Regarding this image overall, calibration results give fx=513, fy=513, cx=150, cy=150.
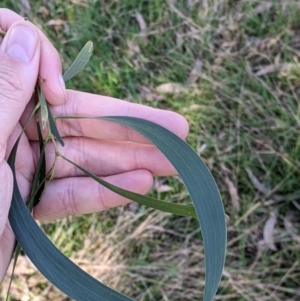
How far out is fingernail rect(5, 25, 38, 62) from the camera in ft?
3.45

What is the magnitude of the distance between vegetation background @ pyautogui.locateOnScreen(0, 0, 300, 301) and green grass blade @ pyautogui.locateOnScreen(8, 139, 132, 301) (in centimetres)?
62

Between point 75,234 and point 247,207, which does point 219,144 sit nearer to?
point 247,207

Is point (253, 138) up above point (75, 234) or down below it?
above

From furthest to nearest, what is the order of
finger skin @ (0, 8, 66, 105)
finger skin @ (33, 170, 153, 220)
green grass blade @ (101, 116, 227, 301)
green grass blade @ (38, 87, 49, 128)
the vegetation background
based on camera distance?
1. the vegetation background
2. finger skin @ (33, 170, 153, 220)
3. finger skin @ (0, 8, 66, 105)
4. green grass blade @ (38, 87, 49, 128)
5. green grass blade @ (101, 116, 227, 301)

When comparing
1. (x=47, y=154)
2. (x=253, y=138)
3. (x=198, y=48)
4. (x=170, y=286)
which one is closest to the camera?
(x=47, y=154)

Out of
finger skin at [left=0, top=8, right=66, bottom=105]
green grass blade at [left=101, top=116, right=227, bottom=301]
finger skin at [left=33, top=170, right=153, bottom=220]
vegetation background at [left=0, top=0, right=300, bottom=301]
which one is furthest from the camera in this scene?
vegetation background at [left=0, top=0, right=300, bottom=301]

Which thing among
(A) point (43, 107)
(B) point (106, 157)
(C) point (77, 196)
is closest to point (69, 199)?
(C) point (77, 196)

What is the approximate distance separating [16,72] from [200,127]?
0.75m

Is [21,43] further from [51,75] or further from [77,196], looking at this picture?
[77,196]

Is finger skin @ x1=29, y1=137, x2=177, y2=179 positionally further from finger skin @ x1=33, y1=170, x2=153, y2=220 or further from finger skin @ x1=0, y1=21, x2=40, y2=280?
finger skin @ x1=0, y1=21, x2=40, y2=280

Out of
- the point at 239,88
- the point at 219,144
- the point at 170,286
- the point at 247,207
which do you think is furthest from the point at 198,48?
the point at 170,286

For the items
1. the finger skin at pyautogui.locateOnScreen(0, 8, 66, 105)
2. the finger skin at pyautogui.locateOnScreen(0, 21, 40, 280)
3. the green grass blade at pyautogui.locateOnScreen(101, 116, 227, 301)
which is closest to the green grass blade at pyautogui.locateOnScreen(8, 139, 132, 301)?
the finger skin at pyautogui.locateOnScreen(0, 21, 40, 280)

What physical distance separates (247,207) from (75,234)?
537 mm

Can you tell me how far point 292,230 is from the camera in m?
1.49
